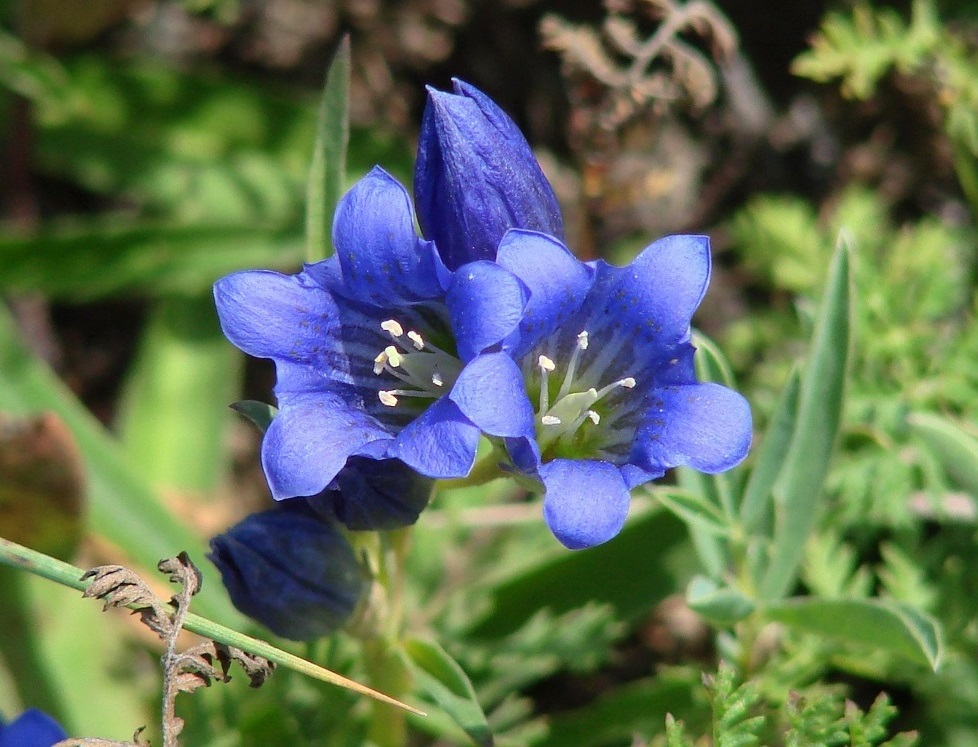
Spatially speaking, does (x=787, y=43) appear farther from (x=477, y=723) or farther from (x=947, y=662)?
(x=477, y=723)

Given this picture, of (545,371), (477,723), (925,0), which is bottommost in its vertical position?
(477,723)

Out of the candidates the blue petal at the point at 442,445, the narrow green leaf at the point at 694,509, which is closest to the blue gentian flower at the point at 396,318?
the blue petal at the point at 442,445

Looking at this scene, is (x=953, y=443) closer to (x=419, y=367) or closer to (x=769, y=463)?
(x=769, y=463)

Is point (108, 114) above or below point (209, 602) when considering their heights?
above

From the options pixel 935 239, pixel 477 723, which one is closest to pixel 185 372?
pixel 477 723

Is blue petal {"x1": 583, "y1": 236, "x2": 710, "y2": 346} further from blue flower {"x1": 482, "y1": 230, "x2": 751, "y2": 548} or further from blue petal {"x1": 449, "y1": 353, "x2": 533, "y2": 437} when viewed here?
blue petal {"x1": 449, "y1": 353, "x2": 533, "y2": 437}

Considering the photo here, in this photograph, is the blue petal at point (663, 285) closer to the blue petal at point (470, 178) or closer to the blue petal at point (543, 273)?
the blue petal at point (543, 273)
